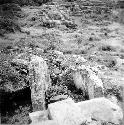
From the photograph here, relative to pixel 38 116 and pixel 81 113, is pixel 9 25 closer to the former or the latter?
pixel 38 116

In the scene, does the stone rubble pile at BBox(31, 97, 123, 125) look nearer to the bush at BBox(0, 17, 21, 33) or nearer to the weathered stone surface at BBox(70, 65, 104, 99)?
the weathered stone surface at BBox(70, 65, 104, 99)

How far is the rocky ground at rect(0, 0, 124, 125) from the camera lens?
5.86 m

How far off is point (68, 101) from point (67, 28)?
31.2 feet

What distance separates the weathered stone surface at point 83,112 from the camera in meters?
5.37

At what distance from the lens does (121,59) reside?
36.4ft

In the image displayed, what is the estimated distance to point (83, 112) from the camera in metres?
5.73

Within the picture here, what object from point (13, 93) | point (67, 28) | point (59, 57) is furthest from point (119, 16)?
point (13, 93)

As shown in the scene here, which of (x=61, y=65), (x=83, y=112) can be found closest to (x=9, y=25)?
Result: (x=61, y=65)

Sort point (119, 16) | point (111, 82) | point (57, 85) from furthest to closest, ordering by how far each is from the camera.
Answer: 1. point (119, 16)
2. point (111, 82)
3. point (57, 85)

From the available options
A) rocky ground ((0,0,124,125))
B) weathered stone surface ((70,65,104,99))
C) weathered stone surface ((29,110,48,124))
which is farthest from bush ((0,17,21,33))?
weathered stone surface ((29,110,48,124))

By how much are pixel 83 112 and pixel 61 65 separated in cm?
271

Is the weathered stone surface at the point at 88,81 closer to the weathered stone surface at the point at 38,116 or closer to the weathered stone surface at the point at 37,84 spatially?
the weathered stone surface at the point at 37,84

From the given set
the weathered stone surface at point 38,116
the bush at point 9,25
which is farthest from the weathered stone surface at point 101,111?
the bush at point 9,25

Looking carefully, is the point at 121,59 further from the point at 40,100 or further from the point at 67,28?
the point at 40,100
